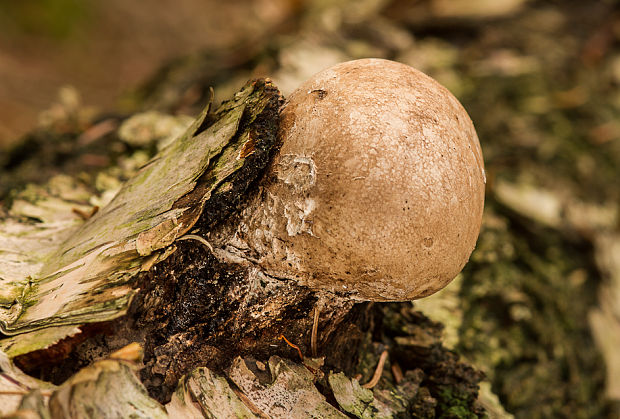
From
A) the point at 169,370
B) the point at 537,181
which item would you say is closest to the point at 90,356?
the point at 169,370

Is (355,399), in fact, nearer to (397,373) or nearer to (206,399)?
(397,373)

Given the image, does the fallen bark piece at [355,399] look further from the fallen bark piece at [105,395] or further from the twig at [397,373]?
the fallen bark piece at [105,395]

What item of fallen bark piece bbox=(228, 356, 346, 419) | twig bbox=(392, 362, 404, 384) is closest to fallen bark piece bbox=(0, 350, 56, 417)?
fallen bark piece bbox=(228, 356, 346, 419)

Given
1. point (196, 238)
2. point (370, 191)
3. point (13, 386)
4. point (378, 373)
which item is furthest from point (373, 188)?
point (13, 386)

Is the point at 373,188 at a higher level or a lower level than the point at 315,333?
higher

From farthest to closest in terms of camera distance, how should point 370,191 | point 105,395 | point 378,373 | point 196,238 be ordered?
point 378,373
point 196,238
point 370,191
point 105,395

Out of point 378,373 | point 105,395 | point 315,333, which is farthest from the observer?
point 378,373

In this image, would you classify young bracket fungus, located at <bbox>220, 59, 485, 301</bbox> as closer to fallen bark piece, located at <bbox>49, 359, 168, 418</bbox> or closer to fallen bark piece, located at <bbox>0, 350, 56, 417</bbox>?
fallen bark piece, located at <bbox>49, 359, 168, 418</bbox>
